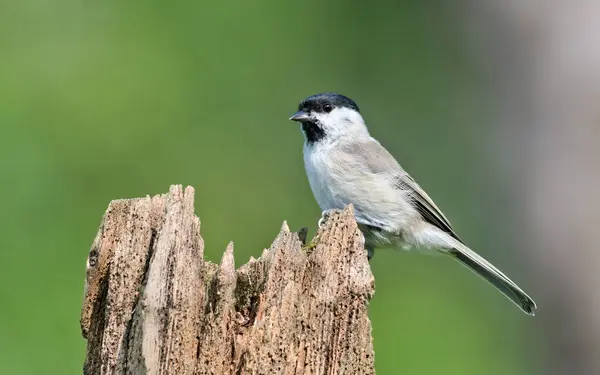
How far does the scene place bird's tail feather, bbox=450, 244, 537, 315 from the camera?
461 centimetres

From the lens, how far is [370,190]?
15.1ft

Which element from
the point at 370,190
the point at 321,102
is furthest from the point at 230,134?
the point at 370,190

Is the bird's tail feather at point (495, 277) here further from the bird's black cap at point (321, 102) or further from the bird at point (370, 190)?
the bird's black cap at point (321, 102)

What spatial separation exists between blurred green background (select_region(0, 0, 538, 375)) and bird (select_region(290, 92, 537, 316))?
5.19 feet

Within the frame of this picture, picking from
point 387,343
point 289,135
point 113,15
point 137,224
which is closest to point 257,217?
point 289,135

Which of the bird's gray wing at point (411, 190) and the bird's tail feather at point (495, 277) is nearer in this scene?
the bird's tail feather at point (495, 277)

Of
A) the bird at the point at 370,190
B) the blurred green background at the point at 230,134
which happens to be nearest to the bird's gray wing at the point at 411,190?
the bird at the point at 370,190

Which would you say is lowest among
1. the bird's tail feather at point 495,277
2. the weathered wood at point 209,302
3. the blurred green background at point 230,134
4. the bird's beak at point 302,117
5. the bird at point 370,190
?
the weathered wood at point 209,302

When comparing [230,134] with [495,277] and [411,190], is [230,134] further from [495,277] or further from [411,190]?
[495,277]

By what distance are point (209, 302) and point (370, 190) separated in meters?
1.94

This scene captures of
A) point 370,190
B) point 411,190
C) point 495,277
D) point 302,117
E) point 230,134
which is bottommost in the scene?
point 495,277

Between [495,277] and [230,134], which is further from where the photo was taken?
[230,134]

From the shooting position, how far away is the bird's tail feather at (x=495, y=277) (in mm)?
4609
